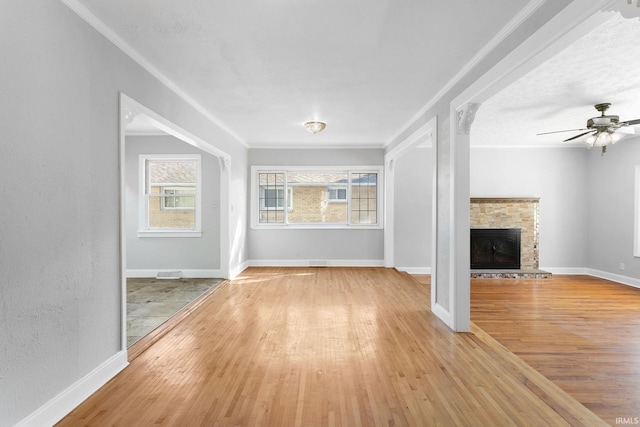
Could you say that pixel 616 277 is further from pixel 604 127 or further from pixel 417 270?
pixel 604 127

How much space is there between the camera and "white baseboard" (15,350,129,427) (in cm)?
197

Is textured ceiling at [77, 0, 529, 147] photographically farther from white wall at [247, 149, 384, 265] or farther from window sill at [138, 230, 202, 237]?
white wall at [247, 149, 384, 265]

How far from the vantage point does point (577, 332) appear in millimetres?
3682

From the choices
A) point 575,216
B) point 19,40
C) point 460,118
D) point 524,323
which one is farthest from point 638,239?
point 19,40

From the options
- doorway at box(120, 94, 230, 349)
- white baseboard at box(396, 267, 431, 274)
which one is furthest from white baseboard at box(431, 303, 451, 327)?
doorway at box(120, 94, 230, 349)

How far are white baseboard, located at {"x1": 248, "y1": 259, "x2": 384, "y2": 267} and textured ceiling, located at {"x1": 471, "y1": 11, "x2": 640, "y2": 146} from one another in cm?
337

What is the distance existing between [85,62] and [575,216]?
8458 millimetres

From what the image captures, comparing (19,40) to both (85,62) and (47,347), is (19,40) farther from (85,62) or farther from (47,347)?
(47,347)

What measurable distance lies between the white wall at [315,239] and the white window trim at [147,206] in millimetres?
1277

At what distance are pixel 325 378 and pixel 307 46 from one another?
8.76 feet

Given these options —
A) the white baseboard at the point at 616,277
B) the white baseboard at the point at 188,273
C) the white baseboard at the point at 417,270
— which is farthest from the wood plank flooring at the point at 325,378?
the white baseboard at the point at 616,277

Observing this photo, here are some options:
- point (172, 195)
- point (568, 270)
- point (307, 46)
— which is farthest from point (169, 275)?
point (568, 270)

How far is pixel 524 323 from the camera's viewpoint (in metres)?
3.98

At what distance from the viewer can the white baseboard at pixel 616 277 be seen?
6.09 metres
